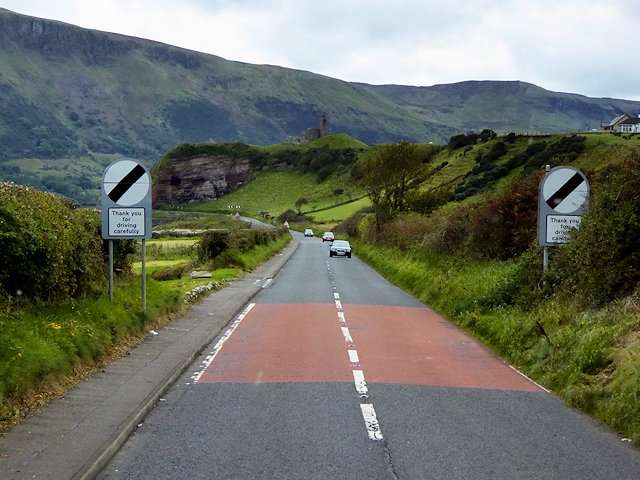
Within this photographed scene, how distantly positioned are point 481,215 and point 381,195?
38.2m

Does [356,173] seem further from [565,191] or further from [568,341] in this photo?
[568,341]

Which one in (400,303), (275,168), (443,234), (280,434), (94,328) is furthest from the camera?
(275,168)

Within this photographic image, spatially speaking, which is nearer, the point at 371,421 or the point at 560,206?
the point at 371,421

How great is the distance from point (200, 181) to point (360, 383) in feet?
618

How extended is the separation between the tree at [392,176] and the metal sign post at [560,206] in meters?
43.7

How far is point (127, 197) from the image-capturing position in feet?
42.5

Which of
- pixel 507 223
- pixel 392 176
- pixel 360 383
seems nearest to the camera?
pixel 360 383

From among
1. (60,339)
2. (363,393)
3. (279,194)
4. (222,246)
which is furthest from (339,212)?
(363,393)

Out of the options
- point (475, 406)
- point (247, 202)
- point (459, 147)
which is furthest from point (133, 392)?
point (247, 202)

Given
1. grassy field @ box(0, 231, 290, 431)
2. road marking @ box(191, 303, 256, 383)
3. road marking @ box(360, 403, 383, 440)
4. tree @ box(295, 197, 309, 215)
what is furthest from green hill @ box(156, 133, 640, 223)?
grassy field @ box(0, 231, 290, 431)

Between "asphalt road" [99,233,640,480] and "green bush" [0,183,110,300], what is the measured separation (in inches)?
91.9

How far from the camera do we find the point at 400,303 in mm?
21734

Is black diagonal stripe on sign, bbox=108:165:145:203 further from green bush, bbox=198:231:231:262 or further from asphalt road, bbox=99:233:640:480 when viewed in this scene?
green bush, bbox=198:231:231:262

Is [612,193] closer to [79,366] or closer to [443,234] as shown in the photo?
[79,366]
